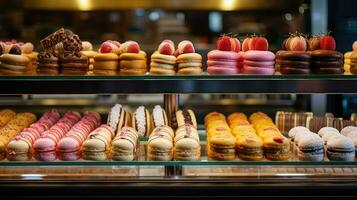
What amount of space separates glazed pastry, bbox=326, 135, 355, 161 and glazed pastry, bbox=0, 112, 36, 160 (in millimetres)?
1850

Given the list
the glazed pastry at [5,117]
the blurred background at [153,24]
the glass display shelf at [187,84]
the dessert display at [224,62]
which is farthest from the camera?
the blurred background at [153,24]

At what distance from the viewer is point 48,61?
2996mm

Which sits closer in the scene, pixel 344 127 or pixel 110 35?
pixel 344 127

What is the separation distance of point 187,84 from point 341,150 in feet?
3.09

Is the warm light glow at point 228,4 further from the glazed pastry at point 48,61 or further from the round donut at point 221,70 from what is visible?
the glazed pastry at point 48,61

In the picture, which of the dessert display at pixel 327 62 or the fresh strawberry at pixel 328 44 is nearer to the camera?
the dessert display at pixel 327 62

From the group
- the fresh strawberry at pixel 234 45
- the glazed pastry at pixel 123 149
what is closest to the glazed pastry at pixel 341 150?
the fresh strawberry at pixel 234 45

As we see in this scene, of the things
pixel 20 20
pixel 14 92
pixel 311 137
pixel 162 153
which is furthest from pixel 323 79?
pixel 20 20

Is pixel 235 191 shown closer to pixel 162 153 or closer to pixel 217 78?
pixel 162 153

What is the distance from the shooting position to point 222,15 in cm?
632

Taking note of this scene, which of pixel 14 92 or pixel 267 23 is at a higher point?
pixel 267 23

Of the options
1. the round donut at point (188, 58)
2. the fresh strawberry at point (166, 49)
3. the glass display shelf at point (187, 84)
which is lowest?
the glass display shelf at point (187, 84)

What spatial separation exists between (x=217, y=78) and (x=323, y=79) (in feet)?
1.85

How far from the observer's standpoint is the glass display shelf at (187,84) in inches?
112
